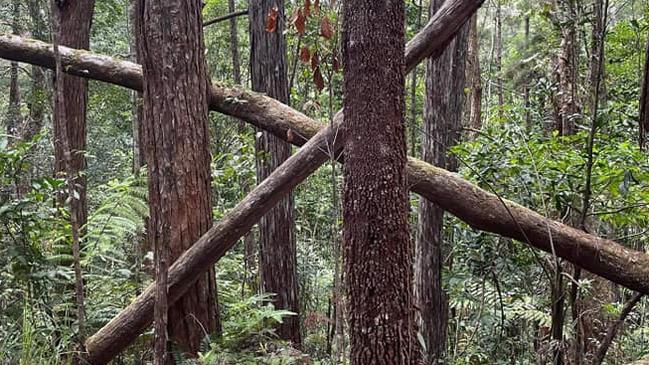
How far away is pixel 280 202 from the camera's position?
5.88 meters

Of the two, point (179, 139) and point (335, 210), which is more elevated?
point (179, 139)

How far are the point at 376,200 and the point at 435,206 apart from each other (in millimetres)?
2994

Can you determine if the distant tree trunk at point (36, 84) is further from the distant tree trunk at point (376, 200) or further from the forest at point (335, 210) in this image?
the distant tree trunk at point (376, 200)

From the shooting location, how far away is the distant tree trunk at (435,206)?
552 cm

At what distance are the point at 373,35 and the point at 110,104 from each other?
36.2 ft

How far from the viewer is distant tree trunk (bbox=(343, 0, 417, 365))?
2.68 meters

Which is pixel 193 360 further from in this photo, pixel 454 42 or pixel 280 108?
pixel 454 42

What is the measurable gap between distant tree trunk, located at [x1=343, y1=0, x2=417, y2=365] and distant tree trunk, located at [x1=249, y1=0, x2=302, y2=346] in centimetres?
307

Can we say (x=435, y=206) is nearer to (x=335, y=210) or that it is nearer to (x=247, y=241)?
(x=335, y=210)

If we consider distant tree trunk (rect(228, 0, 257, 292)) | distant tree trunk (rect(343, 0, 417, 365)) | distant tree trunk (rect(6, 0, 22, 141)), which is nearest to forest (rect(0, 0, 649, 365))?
distant tree trunk (rect(343, 0, 417, 365))

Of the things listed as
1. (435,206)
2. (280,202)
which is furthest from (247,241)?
(435,206)

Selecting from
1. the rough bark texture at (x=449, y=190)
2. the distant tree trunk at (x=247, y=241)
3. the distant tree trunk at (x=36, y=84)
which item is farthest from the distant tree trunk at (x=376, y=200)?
the distant tree trunk at (x=36, y=84)

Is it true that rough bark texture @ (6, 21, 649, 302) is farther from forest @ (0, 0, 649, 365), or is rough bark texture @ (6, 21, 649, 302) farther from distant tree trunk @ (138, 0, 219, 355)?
distant tree trunk @ (138, 0, 219, 355)

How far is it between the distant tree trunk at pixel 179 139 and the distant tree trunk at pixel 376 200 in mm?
1794
